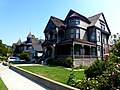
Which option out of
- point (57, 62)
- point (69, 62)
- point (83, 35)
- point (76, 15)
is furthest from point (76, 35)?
point (69, 62)

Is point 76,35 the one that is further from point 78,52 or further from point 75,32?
point 78,52

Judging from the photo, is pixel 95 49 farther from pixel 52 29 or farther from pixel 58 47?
pixel 52 29

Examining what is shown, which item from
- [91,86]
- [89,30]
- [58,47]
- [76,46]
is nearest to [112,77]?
[91,86]

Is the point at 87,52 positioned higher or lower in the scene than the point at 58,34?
lower

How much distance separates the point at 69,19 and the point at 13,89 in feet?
85.1

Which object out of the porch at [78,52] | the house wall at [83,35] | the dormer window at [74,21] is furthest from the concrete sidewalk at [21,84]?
the house wall at [83,35]

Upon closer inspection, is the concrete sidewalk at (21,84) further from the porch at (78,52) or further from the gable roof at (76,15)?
the gable roof at (76,15)

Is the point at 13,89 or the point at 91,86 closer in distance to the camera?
the point at 91,86

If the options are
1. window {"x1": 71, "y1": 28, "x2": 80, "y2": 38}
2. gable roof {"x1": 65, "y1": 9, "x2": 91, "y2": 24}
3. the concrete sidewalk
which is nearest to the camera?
the concrete sidewalk

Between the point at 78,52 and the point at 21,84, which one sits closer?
the point at 21,84

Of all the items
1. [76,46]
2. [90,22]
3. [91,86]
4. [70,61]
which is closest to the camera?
[91,86]

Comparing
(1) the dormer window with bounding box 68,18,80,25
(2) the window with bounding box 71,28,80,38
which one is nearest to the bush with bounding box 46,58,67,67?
(2) the window with bounding box 71,28,80,38

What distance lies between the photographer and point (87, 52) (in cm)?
3422

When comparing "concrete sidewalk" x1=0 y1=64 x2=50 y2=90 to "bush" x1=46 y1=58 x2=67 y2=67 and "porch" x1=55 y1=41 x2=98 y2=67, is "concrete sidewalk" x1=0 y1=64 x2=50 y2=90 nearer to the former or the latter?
"bush" x1=46 y1=58 x2=67 y2=67
